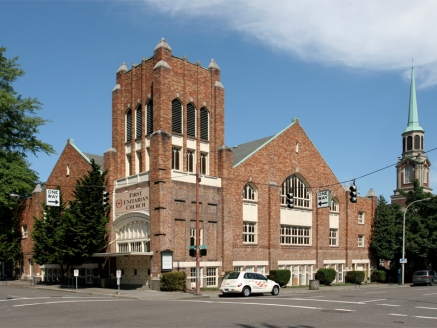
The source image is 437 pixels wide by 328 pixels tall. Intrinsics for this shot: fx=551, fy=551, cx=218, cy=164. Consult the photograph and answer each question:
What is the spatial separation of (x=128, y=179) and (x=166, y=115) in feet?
19.3

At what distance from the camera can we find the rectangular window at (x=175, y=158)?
38.6 metres

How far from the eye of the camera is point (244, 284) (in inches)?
1233

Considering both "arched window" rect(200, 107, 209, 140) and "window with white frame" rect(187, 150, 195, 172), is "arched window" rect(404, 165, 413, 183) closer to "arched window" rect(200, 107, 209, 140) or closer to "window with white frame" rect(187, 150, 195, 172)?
"arched window" rect(200, 107, 209, 140)

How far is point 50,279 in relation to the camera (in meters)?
48.8

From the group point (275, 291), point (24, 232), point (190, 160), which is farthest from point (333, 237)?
point (24, 232)

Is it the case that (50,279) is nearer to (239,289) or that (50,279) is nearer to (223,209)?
(223,209)

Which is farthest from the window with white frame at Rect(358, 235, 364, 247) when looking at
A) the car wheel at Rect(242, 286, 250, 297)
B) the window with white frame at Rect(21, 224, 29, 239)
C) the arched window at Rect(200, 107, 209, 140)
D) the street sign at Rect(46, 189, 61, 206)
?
the window with white frame at Rect(21, 224, 29, 239)

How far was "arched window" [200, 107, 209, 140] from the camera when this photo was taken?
4122cm

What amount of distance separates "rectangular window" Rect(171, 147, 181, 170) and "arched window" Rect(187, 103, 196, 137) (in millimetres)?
1671

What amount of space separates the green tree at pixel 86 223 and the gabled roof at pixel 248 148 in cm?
1058

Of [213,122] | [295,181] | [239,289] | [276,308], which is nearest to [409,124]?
[295,181]

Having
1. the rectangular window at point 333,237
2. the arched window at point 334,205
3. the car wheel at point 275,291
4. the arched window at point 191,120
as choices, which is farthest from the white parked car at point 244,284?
the arched window at point 334,205

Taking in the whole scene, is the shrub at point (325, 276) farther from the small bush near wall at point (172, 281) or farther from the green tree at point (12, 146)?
the green tree at point (12, 146)

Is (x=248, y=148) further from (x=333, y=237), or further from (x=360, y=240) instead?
(x=360, y=240)
